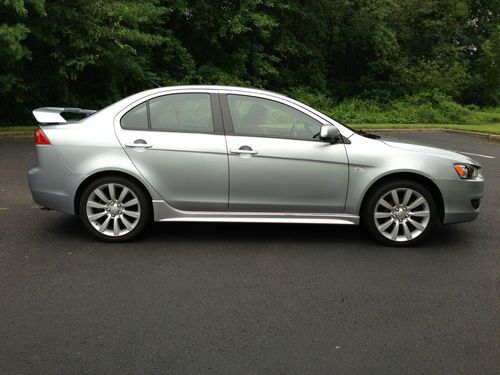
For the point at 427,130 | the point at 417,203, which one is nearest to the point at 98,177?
the point at 417,203

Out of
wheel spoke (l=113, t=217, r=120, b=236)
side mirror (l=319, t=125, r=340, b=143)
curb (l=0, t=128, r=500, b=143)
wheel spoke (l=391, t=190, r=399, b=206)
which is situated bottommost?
curb (l=0, t=128, r=500, b=143)

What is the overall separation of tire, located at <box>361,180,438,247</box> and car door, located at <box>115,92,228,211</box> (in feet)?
4.90

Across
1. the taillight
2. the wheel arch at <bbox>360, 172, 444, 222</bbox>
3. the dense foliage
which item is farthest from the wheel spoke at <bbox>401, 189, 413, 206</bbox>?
the dense foliage

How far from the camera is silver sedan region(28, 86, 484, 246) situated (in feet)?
17.6

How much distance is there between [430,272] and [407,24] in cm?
2975

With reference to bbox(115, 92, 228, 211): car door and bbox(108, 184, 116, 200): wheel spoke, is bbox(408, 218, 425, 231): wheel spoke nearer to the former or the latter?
bbox(115, 92, 228, 211): car door

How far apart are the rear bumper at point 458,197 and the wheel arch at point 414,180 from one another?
5cm

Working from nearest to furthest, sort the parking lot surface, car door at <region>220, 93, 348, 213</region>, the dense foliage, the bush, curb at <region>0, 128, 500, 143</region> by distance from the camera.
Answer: the parking lot surface < car door at <region>220, 93, 348, 213</region> < curb at <region>0, 128, 500, 143</region> < the dense foliage < the bush

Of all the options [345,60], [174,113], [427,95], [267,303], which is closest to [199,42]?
[345,60]

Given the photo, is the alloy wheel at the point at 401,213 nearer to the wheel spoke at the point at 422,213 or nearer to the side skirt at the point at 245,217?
the wheel spoke at the point at 422,213

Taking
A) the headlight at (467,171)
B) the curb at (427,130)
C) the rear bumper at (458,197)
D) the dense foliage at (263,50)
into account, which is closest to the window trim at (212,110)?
the rear bumper at (458,197)

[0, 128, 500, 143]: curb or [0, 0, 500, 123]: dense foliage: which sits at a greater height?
[0, 0, 500, 123]: dense foliage

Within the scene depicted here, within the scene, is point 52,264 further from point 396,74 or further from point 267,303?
point 396,74

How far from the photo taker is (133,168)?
5375mm
